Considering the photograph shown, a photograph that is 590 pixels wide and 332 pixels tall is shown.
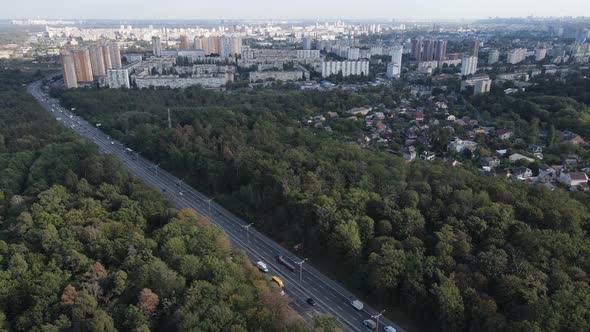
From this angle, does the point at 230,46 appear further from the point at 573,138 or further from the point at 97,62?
the point at 573,138

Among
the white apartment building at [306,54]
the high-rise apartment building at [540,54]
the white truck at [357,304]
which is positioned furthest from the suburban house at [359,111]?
the high-rise apartment building at [540,54]

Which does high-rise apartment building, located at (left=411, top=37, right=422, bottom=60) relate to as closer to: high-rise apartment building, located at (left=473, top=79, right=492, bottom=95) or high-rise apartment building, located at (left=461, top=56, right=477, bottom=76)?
high-rise apartment building, located at (left=461, top=56, right=477, bottom=76)

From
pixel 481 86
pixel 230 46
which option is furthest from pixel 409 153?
pixel 230 46

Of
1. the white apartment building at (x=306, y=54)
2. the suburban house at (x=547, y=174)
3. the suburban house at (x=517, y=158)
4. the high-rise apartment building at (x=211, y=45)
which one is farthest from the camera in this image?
the high-rise apartment building at (x=211, y=45)

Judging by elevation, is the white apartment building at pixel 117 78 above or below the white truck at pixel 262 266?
above

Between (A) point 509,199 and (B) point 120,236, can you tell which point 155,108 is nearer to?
(B) point 120,236

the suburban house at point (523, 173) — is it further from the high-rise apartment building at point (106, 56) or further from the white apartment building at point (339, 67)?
the high-rise apartment building at point (106, 56)
